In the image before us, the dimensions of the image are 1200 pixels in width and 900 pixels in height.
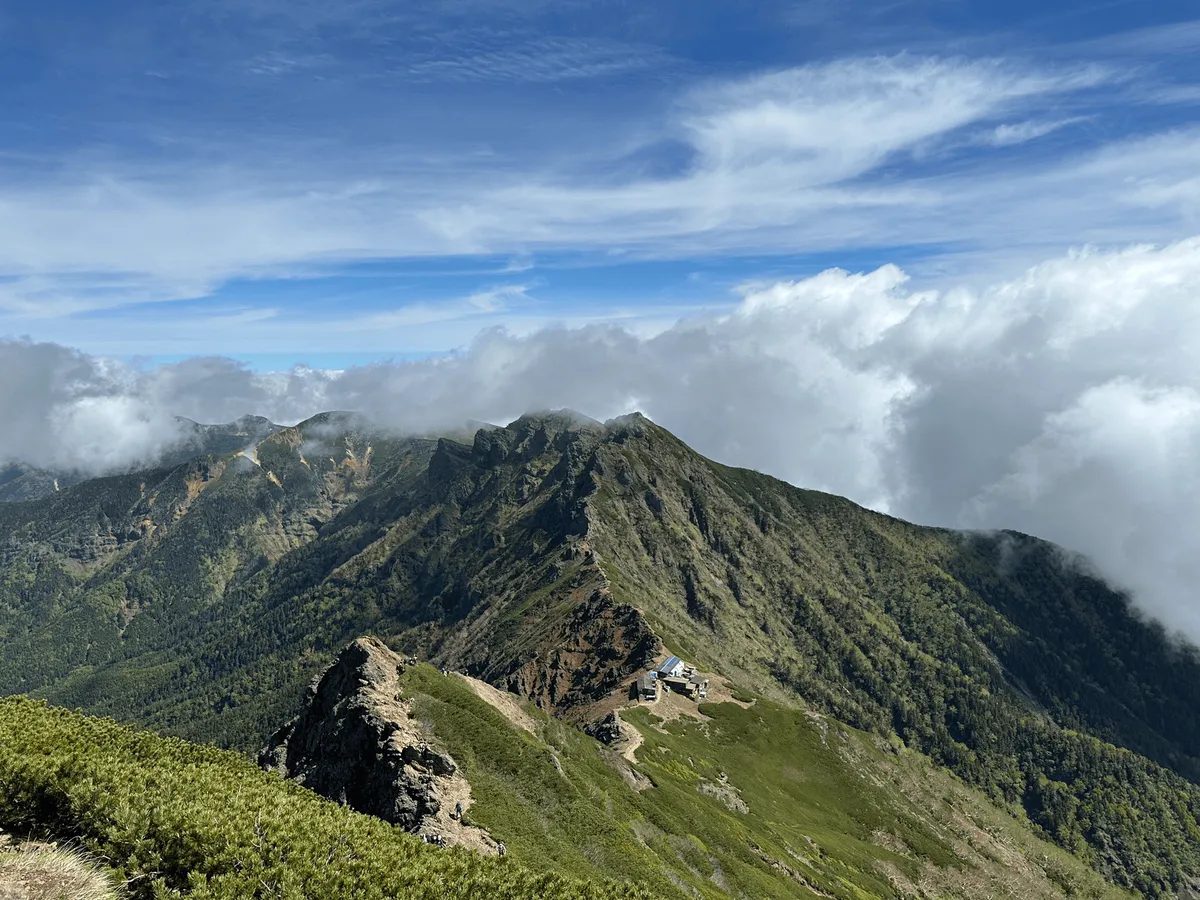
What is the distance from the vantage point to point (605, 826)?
9756 cm

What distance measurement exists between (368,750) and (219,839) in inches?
2162

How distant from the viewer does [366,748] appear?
9844cm

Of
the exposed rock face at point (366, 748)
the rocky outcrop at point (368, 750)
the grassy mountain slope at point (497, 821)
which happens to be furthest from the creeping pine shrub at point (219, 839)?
the exposed rock face at point (366, 748)

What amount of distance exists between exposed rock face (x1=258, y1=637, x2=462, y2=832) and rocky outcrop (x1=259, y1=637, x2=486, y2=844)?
0.12 m

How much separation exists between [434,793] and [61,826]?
44363 mm

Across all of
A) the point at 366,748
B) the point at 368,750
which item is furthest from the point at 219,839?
the point at 366,748

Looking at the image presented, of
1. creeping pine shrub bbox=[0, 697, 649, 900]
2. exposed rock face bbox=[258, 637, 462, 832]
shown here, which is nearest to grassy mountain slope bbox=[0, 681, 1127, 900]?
creeping pine shrub bbox=[0, 697, 649, 900]

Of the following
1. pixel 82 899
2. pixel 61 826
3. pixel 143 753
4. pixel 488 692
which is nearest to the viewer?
pixel 82 899

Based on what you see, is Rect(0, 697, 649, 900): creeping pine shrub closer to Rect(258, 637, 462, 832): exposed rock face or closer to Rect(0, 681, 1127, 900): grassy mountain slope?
Rect(0, 681, 1127, 900): grassy mountain slope

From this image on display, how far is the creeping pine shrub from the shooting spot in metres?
43.9

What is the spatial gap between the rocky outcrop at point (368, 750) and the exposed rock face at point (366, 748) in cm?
12

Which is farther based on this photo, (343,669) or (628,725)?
(628,725)

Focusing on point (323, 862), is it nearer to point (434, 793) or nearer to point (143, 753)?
point (143, 753)

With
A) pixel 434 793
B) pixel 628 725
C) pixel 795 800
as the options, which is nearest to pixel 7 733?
pixel 434 793
